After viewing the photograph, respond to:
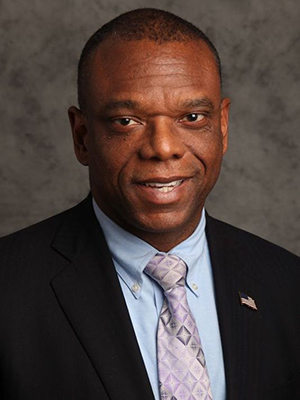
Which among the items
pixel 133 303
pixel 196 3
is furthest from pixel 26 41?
pixel 133 303

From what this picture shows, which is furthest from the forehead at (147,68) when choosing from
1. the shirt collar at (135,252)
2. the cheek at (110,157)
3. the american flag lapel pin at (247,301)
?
the american flag lapel pin at (247,301)

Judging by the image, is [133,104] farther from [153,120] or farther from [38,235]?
[38,235]

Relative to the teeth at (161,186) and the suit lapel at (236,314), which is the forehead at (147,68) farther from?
the suit lapel at (236,314)

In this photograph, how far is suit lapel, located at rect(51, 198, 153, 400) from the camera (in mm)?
2814

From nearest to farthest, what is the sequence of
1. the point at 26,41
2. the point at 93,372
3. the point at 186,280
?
the point at 93,372, the point at 186,280, the point at 26,41

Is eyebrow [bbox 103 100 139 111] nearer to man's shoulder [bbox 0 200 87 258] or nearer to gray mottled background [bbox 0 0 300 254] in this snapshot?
man's shoulder [bbox 0 200 87 258]

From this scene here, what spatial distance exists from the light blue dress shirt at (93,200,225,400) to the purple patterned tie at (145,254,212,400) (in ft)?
0.09

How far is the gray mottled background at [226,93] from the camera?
4172 mm

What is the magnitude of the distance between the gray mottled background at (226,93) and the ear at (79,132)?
1.17 m

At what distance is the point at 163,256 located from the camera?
3000mm

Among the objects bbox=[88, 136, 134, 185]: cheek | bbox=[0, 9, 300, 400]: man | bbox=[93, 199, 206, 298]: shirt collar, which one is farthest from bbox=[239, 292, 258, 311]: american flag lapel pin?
bbox=[88, 136, 134, 185]: cheek

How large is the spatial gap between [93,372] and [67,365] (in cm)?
8

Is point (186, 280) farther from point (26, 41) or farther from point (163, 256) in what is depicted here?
point (26, 41)

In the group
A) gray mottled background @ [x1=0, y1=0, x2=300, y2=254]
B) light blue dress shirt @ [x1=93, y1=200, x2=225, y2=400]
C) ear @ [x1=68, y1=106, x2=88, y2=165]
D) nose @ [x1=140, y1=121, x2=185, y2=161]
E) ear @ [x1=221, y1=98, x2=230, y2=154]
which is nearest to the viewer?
nose @ [x1=140, y1=121, x2=185, y2=161]
